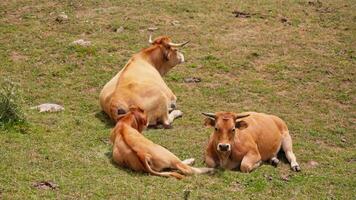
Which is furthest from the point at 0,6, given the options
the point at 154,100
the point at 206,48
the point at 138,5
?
the point at 154,100

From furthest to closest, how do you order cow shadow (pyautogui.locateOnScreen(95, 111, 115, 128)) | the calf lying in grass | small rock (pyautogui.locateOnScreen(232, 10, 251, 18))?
small rock (pyautogui.locateOnScreen(232, 10, 251, 18)) < cow shadow (pyautogui.locateOnScreen(95, 111, 115, 128)) < the calf lying in grass

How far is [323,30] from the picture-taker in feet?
58.5

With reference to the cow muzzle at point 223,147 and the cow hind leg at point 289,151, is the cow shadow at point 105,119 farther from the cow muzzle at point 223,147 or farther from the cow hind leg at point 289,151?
the cow hind leg at point 289,151

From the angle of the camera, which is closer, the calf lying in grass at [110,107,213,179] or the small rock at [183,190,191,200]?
the small rock at [183,190,191,200]

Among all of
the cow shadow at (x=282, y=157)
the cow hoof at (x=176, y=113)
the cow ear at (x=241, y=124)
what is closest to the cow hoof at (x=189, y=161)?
the cow ear at (x=241, y=124)

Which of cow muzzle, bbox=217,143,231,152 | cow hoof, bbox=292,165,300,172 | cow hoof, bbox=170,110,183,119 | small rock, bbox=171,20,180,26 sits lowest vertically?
small rock, bbox=171,20,180,26

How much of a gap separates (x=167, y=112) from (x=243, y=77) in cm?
339

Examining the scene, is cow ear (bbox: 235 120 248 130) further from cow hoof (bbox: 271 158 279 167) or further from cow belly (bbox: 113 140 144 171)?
cow belly (bbox: 113 140 144 171)

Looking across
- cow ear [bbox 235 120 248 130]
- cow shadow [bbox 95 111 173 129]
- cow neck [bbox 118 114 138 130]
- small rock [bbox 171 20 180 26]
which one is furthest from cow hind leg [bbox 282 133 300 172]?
small rock [bbox 171 20 180 26]

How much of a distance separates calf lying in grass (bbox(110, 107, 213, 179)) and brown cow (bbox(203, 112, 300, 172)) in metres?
0.39

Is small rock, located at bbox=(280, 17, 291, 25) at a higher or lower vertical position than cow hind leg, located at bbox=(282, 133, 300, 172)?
lower

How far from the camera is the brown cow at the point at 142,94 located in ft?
36.8

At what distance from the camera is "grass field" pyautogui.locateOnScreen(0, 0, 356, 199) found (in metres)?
8.80

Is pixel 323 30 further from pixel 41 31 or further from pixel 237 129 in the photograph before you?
pixel 237 129
